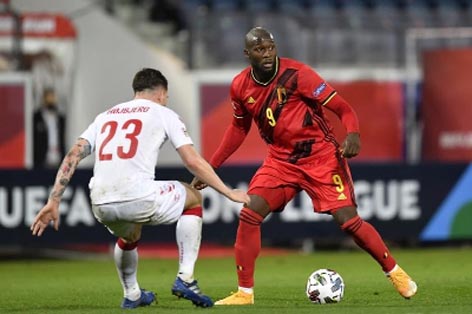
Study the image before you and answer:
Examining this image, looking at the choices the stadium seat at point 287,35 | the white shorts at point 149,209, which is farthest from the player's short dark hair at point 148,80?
the stadium seat at point 287,35

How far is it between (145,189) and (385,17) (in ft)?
40.2

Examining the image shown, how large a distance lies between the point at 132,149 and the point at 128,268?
1.02 metres

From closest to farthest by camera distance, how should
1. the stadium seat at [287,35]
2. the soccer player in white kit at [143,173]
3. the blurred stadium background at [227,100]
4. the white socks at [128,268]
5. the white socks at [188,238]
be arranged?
the soccer player in white kit at [143,173]
the white socks at [188,238]
the white socks at [128,268]
the blurred stadium background at [227,100]
the stadium seat at [287,35]

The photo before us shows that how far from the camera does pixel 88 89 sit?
18.6 meters

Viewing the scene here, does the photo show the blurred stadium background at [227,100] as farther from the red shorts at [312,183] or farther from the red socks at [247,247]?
the red socks at [247,247]

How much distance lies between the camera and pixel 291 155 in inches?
400

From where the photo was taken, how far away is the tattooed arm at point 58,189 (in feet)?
28.8

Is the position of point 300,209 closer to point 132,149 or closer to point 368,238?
point 368,238

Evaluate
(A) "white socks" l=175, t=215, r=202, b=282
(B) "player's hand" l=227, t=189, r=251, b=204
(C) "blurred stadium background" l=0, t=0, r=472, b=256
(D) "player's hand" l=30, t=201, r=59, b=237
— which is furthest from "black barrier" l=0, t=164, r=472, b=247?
(B) "player's hand" l=227, t=189, r=251, b=204

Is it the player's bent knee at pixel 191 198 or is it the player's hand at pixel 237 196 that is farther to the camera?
the player's bent knee at pixel 191 198

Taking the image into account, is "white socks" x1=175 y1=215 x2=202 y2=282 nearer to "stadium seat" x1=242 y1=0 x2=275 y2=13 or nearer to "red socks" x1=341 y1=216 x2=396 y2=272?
"red socks" x1=341 y1=216 x2=396 y2=272

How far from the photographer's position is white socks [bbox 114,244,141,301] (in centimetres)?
947

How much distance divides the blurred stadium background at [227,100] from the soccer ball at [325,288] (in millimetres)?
7260

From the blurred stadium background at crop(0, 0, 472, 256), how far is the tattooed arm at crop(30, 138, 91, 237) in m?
7.72
